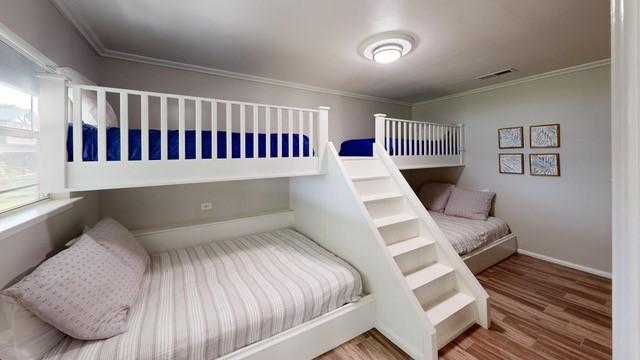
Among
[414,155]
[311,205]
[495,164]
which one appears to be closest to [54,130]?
[311,205]

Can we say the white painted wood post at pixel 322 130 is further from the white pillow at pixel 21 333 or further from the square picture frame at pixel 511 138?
the square picture frame at pixel 511 138

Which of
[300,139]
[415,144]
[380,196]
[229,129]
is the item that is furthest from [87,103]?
[415,144]

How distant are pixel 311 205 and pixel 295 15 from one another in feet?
5.67

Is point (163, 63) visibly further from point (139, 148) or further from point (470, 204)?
point (470, 204)

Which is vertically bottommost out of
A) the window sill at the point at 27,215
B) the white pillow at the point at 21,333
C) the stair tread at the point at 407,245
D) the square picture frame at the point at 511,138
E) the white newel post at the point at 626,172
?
the white pillow at the point at 21,333

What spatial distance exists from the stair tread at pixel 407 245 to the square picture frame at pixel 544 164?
82.4 inches

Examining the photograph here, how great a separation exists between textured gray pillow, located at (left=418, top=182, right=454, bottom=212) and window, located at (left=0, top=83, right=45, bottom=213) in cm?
430

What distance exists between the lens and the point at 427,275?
6.63 feet

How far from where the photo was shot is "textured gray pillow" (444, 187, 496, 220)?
11.1 ft

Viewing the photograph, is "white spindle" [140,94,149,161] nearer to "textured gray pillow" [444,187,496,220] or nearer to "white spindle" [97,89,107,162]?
"white spindle" [97,89,107,162]

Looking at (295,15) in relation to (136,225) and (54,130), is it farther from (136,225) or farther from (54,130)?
(136,225)

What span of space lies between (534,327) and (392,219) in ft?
4.46

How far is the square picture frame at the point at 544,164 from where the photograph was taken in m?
3.03

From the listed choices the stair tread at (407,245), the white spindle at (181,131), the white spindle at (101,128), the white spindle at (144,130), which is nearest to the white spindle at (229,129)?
the white spindle at (181,131)
